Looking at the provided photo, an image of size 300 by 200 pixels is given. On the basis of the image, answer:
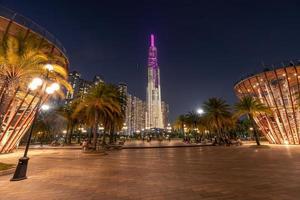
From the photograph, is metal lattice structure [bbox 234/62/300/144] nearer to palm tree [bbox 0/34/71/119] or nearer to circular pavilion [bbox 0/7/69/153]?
circular pavilion [bbox 0/7/69/153]

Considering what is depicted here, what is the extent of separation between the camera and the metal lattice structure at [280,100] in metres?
35.6

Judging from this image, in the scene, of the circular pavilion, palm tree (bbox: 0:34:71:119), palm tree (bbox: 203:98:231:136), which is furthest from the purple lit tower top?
palm tree (bbox: 0:34:71:119)

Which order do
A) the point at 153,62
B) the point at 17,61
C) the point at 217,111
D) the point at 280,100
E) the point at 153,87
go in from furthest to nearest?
1. the point at 153,62
2. the point at 153,87
3. the point at 217,111
4. the point at 280,100
5. the point at 17,61

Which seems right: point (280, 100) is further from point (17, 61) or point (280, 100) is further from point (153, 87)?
point (153, 87)

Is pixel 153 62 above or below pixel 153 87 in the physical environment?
above

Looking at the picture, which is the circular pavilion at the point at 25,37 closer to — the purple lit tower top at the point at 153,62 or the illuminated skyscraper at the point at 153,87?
the illuminated skyscraper at the point at 153,87

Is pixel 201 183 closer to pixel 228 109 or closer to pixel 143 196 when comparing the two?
pixel 143 196

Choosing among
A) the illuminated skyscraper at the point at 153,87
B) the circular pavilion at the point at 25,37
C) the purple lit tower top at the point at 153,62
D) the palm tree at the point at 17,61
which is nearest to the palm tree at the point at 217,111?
the circular pavilion at the point at 25,37

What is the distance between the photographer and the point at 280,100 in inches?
1469

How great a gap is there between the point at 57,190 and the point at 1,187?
2.88 meters

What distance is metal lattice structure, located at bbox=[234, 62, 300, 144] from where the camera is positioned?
35.6m

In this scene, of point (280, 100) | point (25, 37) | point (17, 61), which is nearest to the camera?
point (17, 61)

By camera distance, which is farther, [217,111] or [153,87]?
[153,87]

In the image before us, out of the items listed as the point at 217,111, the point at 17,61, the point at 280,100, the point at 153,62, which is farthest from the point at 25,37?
the point at 153,62
